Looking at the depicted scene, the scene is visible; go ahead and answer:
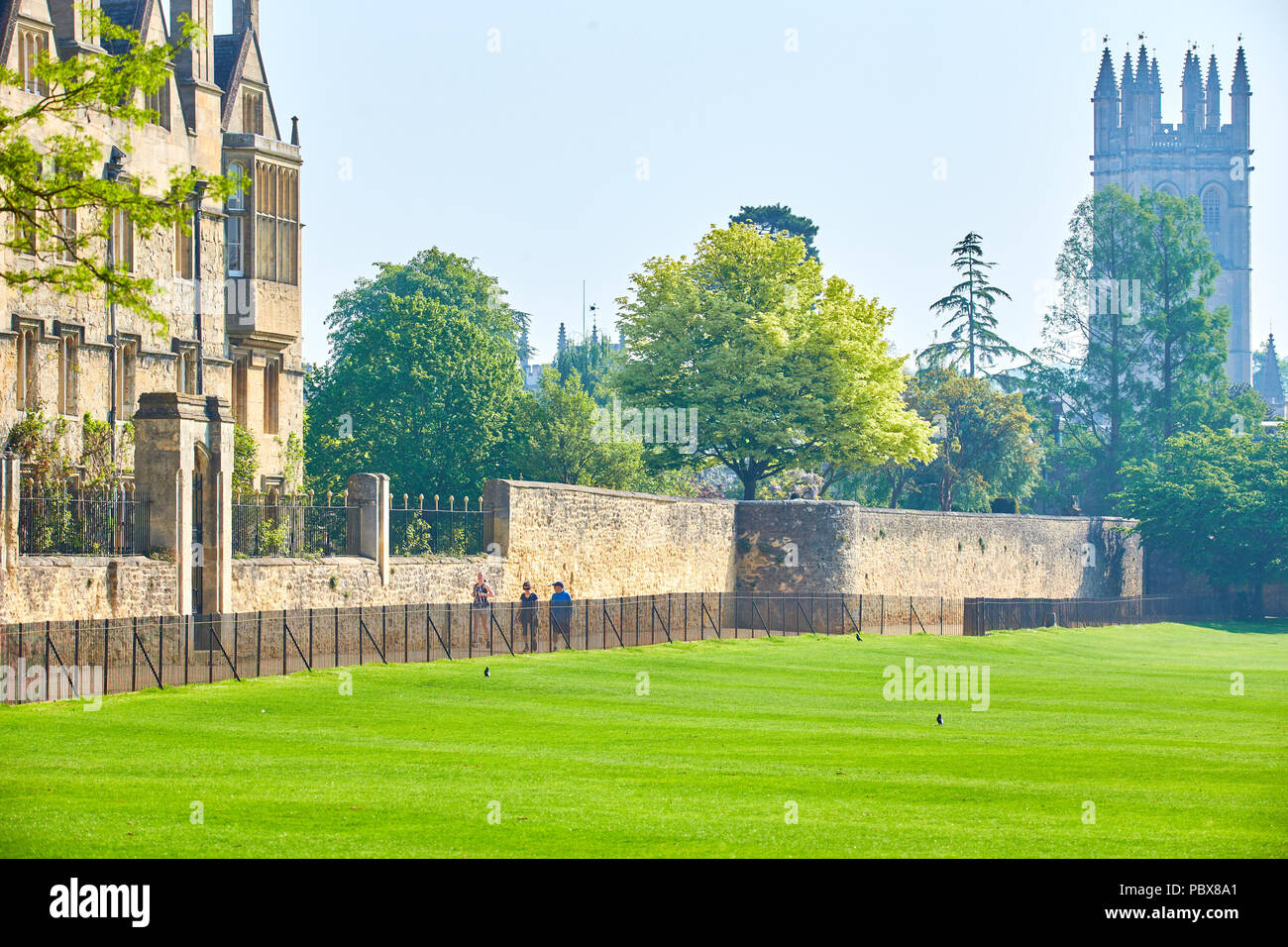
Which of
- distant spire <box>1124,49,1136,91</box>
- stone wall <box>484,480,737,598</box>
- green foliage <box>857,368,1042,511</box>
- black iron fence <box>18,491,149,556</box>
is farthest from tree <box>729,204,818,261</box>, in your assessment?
distant spire <box>1124,49,1136,91</box>

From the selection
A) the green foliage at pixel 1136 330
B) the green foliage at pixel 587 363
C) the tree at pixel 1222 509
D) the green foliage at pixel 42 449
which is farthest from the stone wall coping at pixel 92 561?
the green foliage at pixel 587 363

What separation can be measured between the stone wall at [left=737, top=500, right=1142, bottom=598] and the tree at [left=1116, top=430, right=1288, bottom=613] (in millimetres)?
3335

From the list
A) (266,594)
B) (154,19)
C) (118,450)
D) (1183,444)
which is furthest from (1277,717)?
(1183,444)

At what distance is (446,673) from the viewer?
2853 centimetres

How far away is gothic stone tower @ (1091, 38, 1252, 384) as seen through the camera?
520 ft

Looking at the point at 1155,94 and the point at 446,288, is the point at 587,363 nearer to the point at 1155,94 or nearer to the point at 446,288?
the point at 446,288

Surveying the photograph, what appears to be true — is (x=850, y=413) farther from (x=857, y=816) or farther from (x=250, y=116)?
(x=857, y=816)

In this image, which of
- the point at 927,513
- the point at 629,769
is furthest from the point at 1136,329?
the point at 629,769

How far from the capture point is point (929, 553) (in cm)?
6231

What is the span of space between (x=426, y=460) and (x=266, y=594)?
34.5 m

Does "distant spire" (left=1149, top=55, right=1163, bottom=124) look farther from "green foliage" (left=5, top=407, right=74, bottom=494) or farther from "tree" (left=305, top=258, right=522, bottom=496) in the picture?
"green foliage" (left=5, top=407, right=74, bottom=494)

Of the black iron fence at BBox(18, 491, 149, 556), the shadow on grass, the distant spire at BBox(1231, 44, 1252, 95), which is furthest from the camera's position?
the distant spire at BBox(1231, 44, 1252, 95)

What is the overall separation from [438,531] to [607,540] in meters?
7.63

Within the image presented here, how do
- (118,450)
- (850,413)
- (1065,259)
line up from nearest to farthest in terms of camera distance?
1. (118,450)
2. (850,413)
3. (1065,259)
